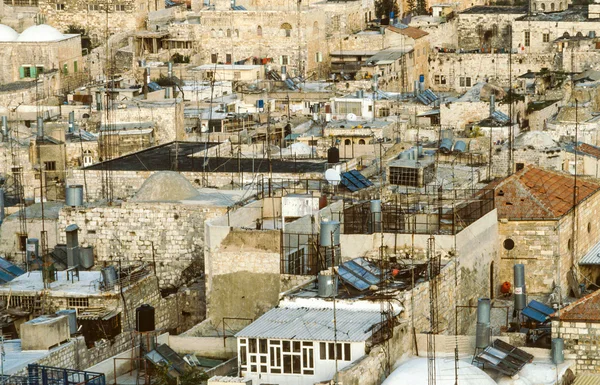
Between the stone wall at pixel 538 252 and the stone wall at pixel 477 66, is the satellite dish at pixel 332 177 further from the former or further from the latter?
the stone wall at pixel 477 66

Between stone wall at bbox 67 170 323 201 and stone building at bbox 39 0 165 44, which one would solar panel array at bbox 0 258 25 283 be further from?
stone building at bbox 39 0 165 44

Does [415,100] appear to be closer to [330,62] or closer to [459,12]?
[330,62]

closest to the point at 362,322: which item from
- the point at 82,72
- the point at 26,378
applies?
the point at 26,378

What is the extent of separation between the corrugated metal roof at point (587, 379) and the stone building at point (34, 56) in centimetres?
3769

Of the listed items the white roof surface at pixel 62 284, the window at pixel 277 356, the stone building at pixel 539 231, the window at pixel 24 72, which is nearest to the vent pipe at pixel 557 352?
the window at pixel 277 356

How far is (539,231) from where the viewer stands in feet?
124

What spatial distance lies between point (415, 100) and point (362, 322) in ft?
94.9

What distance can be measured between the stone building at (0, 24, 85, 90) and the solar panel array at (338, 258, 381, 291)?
115 feet

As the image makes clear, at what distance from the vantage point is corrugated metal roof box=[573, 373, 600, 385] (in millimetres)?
31000

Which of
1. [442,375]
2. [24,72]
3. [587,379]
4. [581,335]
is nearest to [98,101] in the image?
[24,72]

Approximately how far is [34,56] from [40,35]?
1091 millimetres

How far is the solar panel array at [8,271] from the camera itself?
36.5 metres

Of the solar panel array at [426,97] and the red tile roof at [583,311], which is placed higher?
the red tile roof at [583,311]

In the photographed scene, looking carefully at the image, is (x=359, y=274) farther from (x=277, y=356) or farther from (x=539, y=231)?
(x=539, y=231)
